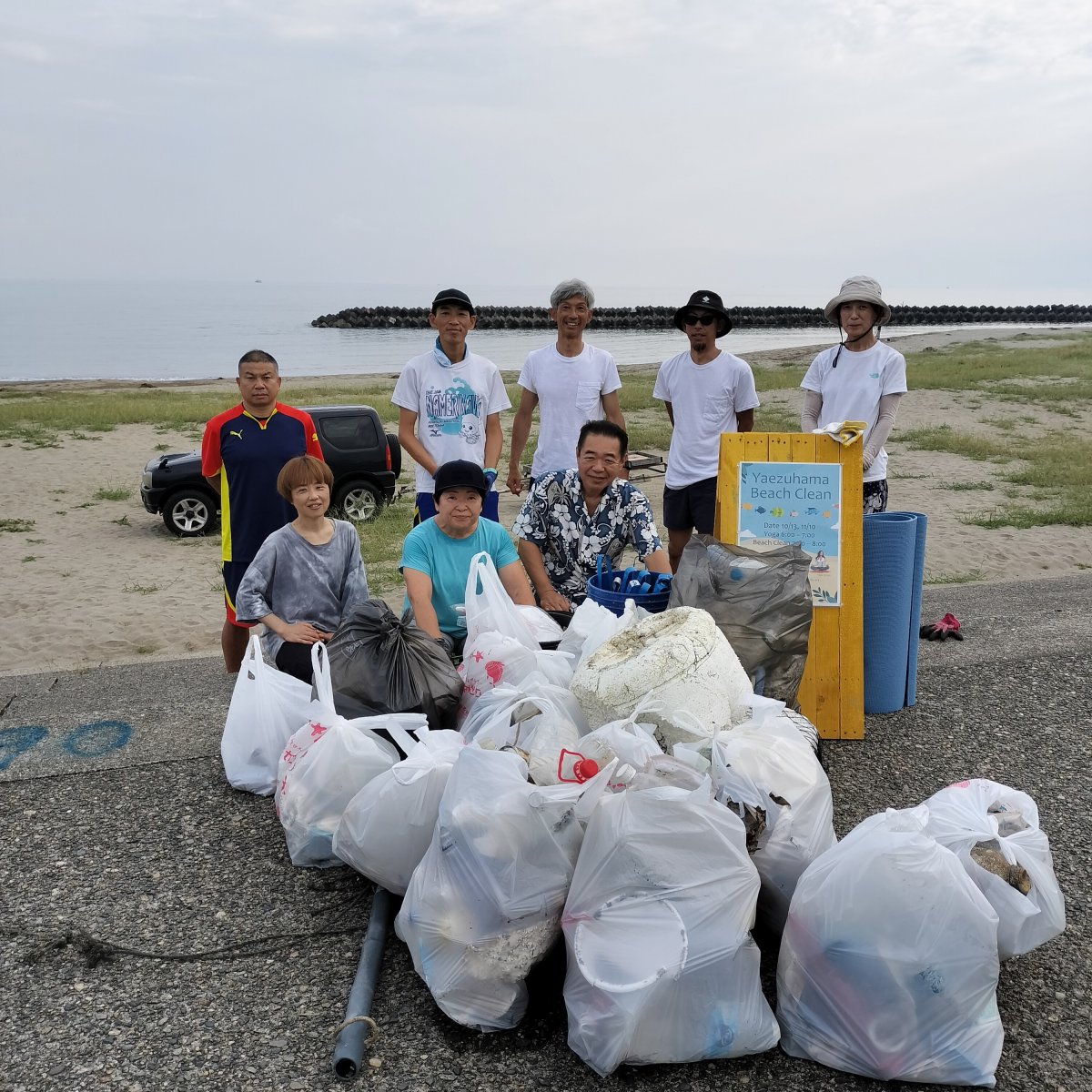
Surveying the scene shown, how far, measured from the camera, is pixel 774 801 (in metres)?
2.65

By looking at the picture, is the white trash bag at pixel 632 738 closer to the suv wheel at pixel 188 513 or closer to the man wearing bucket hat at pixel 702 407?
the man wearing bucket hat at pixel 702 407

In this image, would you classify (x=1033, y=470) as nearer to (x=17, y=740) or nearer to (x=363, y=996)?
(x=17, y=740)

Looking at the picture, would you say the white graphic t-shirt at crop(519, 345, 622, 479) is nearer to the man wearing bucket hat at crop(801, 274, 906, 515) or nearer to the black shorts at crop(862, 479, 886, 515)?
the man wearing bucket hat at crop(801, 274, 906, 515)

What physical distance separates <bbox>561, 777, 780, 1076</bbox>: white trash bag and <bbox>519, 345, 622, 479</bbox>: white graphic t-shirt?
300 centimetres

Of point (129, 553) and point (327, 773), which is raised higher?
point (327, 773)

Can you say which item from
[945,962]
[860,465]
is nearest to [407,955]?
[945,962]

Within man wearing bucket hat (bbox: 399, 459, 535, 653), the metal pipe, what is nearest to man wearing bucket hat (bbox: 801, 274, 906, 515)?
man wearing bucket hat (bbox: 399, 459, 535, 653)

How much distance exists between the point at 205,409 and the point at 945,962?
2000 centimetres

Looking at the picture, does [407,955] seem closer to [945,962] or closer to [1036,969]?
[945,962]

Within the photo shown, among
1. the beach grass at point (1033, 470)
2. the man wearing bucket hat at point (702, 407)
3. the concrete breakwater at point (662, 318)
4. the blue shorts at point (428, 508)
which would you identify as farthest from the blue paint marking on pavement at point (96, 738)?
the concrete breakwater at point (662, 318)

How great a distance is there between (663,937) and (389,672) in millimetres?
1500

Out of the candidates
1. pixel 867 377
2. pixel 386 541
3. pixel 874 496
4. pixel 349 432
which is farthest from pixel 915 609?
pixel 349 432

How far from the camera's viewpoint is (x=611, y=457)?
4293 mm

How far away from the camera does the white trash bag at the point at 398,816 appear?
272 cm
